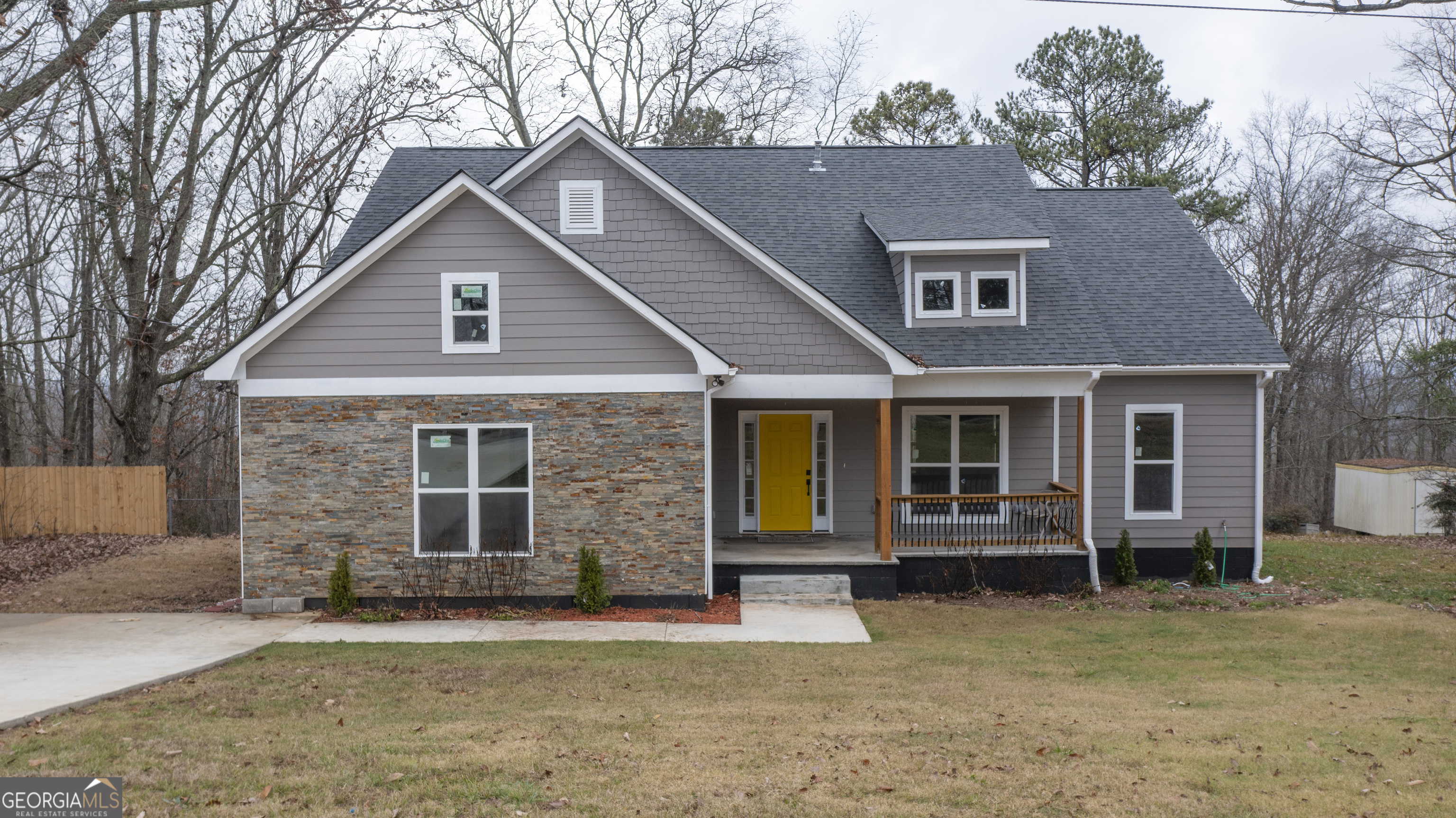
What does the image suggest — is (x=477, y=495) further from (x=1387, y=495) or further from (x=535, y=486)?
(x=1387, y=495)

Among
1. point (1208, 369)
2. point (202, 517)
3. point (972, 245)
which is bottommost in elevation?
point (202, 517)

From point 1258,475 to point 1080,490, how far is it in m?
3.32

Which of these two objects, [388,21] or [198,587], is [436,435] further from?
[388,21]

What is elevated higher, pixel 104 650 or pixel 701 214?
pixel 701 214

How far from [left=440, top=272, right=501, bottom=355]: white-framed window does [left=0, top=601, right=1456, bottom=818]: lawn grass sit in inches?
144

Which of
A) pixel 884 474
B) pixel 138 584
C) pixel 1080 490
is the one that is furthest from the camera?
pixel 138 584

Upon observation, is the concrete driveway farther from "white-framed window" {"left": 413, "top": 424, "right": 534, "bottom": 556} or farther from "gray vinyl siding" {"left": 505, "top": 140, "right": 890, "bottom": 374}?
"gray vinyl siding" {"left": 505, "top": 140, "right": 890, "bottom": 374}

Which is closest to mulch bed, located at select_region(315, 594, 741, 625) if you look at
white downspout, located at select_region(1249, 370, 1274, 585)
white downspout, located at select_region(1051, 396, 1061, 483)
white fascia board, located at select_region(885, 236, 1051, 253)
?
white downspout, located at select_region(1051, 396, 1061, 483)

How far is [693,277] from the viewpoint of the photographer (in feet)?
42.4

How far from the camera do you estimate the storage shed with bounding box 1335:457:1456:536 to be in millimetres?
23047

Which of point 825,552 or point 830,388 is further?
point 825,552

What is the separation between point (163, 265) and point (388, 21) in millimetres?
8218

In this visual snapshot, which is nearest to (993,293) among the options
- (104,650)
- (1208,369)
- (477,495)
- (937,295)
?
(937,295)

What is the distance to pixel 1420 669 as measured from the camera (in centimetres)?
884
